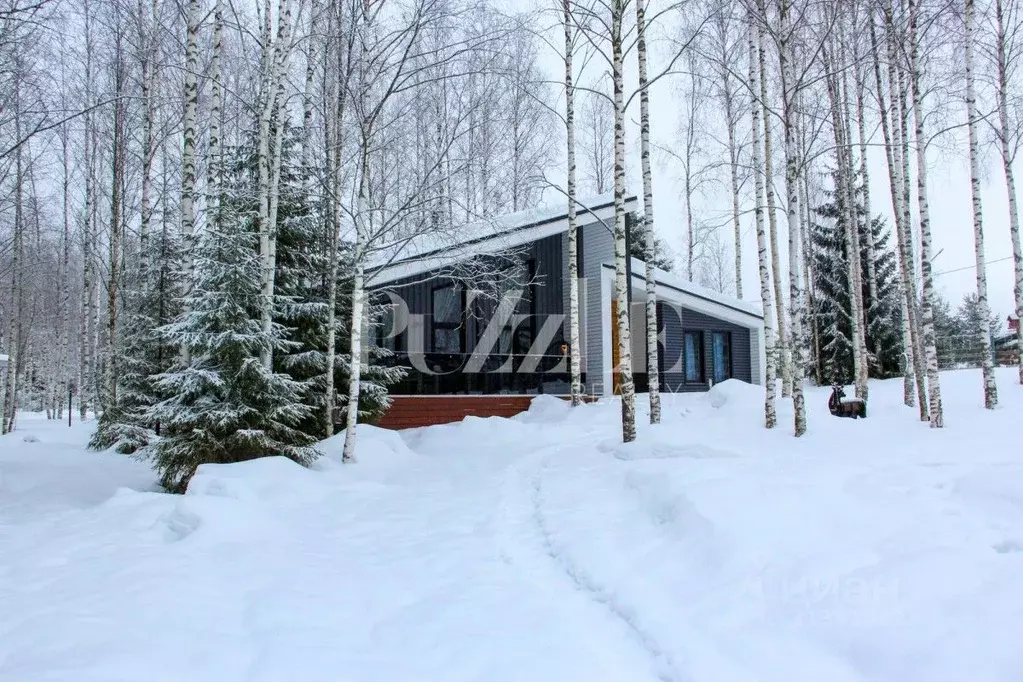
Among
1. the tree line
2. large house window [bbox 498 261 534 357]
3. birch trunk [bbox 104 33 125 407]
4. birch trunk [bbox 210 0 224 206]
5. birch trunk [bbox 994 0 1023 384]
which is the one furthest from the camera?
large house window [bbox 498 261 534 357]

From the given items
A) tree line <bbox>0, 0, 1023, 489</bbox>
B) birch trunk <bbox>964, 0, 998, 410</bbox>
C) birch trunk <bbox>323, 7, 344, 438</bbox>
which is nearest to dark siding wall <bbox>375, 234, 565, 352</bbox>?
tree line <bbox>0, 0, 1023, 489</bbox>

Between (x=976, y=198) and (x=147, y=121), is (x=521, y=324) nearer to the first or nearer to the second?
(x=147, y=121)

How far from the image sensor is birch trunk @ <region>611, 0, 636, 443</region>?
8.60m

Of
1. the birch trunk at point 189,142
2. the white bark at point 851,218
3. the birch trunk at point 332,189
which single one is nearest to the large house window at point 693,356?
the white bark at point 851,218

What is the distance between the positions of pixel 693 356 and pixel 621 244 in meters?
9.70

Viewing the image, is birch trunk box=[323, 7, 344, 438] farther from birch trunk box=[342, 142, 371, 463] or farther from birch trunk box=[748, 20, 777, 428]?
birch trunk box=[748, 20, 777, 428]

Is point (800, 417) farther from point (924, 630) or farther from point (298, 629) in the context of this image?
point (298, 629)

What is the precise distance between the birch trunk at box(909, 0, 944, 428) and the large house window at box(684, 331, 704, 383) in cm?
837

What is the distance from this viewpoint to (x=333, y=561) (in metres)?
4.36

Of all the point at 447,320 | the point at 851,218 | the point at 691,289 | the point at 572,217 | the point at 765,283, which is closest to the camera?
the point at 765,283

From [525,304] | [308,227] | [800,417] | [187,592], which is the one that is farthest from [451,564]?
[525,304]

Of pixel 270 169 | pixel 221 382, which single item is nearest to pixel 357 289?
pixel 221 382

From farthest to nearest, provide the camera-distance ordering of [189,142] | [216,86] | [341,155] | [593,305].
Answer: [593,305] → [341,155] → [216,86] → [189,142]

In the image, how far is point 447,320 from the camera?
13.9 metres
